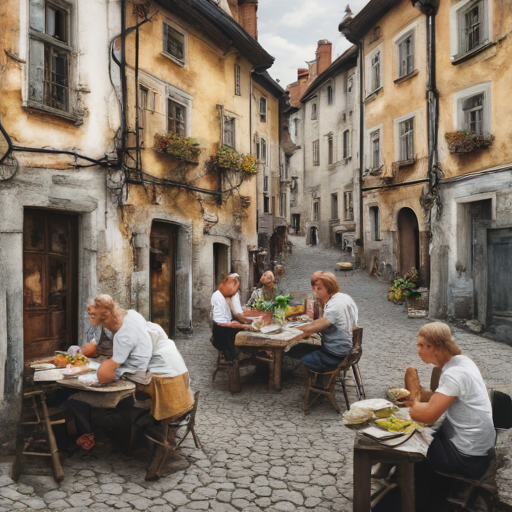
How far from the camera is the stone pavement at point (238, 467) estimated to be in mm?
4215

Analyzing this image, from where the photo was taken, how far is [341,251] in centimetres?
2728

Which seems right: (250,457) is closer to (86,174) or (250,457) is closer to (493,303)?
(86,174)

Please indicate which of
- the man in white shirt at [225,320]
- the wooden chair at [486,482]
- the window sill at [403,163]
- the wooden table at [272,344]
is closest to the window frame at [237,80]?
the window sill at [403,163]

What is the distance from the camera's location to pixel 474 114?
511 inches

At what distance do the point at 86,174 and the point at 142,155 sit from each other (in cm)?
218

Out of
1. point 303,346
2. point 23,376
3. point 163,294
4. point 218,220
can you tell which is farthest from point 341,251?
point 23,376

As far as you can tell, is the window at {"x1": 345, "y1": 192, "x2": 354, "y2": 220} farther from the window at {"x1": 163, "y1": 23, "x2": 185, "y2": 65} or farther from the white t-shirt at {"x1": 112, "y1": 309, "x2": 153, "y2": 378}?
the white t-shirt at {"x1": 112, "y1": 309, "x2": 153, "y2": 378}

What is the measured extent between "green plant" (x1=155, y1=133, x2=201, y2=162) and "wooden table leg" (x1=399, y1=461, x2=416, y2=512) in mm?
8652

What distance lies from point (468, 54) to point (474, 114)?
1536 mm

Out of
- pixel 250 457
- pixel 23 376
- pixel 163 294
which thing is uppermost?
pixel 163 294

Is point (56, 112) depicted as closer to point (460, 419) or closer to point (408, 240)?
point (460, 419)

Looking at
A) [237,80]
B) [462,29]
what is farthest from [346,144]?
[462,29]

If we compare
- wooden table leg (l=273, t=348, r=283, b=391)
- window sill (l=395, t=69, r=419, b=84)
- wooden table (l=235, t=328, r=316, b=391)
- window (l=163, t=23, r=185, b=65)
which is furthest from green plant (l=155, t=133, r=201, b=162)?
window sill (l=395, t=69, r=419, b=84)

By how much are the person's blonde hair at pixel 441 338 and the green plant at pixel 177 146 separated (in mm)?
8244
